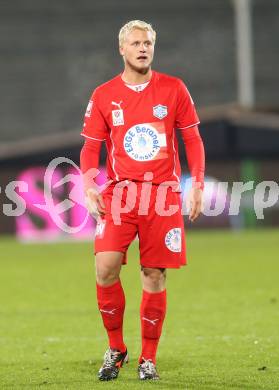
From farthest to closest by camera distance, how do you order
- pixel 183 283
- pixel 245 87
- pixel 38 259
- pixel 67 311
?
pixel 245 87, pixel 38 259, pixel 183 283, pixel 67 311

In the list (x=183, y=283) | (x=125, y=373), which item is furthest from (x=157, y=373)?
(x=183, y=283)

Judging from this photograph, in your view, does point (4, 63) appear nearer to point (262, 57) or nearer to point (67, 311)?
point (262, 57)

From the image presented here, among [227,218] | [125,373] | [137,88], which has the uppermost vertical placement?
[137,88]

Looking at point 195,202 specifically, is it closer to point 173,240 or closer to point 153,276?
point 173,240

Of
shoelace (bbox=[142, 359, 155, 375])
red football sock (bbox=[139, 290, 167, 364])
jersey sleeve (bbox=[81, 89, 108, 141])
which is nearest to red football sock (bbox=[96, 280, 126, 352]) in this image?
red football sock (bbox=[139, 290, 167, 364])

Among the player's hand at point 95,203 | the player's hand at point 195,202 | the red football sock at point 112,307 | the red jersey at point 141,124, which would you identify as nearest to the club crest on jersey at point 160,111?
the red jersey at point 141,124

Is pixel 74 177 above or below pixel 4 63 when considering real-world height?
below

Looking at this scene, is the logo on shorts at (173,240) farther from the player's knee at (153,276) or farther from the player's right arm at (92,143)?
the player's right arm at (92,143)

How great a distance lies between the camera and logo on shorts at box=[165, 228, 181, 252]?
6668 millimetres

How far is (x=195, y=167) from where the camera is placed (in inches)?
265

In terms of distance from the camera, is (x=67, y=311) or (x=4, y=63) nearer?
(x=67, y=311)

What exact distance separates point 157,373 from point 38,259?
12.0 m

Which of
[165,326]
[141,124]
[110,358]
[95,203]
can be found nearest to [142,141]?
[141,124]

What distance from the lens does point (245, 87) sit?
31234 millimetres
